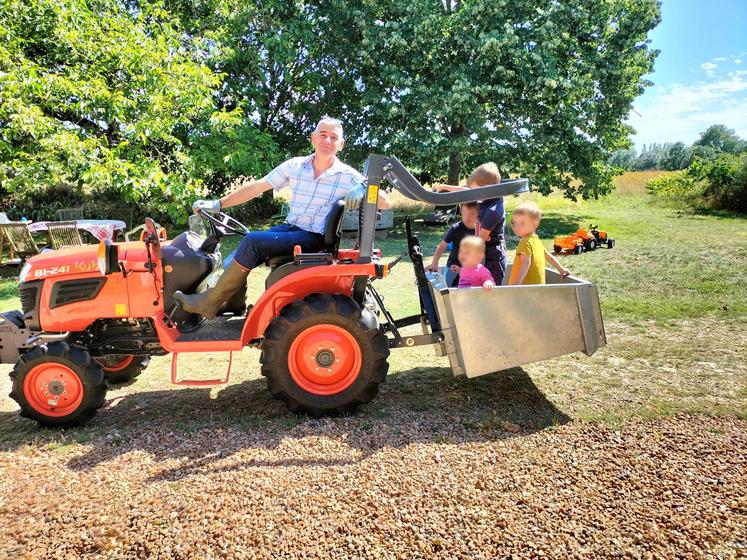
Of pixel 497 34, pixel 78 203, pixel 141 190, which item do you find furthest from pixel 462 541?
pixel 78 203

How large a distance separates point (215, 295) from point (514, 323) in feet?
6.81

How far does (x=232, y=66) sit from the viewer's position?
51.5 ft

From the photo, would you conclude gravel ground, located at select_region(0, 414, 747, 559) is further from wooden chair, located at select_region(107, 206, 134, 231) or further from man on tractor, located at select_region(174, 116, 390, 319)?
wooden chair, located at select_region(107, 206, 134, 231)

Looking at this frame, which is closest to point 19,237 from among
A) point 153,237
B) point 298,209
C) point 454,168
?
point 153,237

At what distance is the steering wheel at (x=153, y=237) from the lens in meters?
3.65

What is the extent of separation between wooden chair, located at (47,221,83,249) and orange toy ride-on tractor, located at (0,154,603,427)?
7057 mm

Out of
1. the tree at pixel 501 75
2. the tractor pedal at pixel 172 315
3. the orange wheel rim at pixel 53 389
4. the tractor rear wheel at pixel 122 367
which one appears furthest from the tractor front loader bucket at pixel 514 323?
the tree at pixel 501 75

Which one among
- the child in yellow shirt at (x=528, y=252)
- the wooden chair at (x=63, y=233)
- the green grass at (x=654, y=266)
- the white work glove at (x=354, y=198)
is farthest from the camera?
the wooden chair at (x=63, y=233)

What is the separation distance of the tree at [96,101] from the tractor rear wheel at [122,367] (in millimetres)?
6081

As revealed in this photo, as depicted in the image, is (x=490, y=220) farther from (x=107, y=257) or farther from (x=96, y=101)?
(x=96, y=101)

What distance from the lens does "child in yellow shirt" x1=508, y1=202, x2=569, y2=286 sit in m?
4.10

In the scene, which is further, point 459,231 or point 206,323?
point 459,231

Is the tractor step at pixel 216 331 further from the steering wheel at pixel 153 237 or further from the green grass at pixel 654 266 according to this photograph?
the green grass at pixel 654 266

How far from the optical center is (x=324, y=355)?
12.3ft
